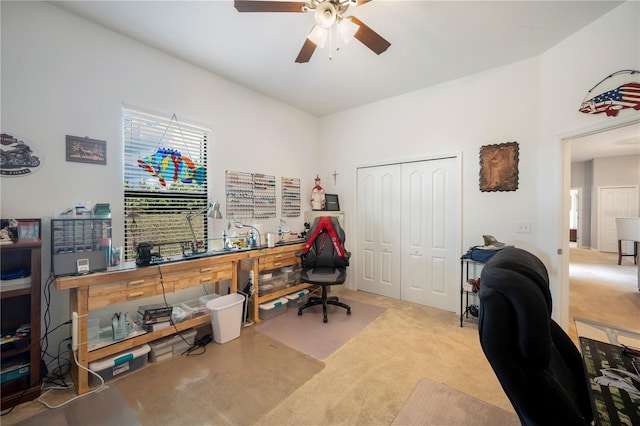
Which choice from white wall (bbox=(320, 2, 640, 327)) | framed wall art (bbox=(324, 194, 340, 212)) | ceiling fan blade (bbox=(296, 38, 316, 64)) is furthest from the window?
white wall (bbox=(320, 2, 640, 327))

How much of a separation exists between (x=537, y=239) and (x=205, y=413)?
11.3 feet

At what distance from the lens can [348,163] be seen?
14.1 feet

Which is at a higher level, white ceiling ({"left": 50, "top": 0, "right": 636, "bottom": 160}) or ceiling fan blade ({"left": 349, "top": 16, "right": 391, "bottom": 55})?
white ceiling ({"left": 50, "top": 0, "right": 636, "bottom": 160})

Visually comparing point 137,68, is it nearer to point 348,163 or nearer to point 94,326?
point 94,326

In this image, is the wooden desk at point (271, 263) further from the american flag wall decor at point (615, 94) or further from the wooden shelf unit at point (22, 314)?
the american flag wall decor at point (615, 94)

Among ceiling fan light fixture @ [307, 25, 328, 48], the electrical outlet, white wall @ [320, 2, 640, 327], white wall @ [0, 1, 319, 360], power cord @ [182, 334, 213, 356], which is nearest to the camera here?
ceiling fan light fixture @ [307, 25, 328, 48]

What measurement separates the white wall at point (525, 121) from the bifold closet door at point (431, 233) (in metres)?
0.16

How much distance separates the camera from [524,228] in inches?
112

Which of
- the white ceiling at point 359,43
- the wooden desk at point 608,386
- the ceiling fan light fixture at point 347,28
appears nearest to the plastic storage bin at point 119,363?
the wooden desk at point 608,386

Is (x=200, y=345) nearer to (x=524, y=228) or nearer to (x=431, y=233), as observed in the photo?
(x=431, y=233)

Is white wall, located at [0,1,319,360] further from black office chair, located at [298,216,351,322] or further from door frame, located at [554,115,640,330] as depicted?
Result: door frame, located at [554,115,640,330]

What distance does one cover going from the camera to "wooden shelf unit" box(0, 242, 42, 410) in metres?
1.75

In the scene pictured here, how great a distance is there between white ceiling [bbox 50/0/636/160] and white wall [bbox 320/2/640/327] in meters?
0.16

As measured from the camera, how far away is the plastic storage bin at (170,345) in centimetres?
226
